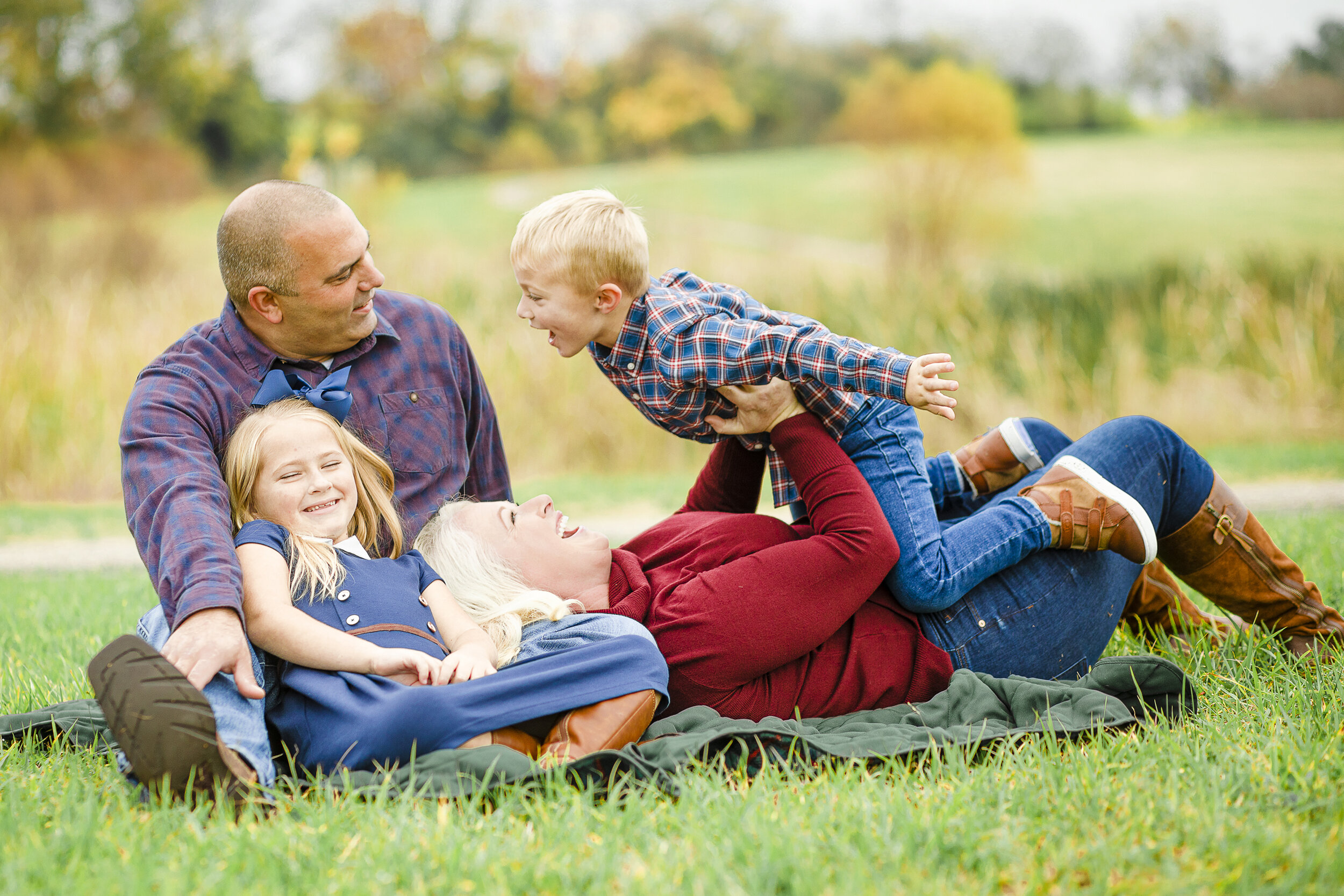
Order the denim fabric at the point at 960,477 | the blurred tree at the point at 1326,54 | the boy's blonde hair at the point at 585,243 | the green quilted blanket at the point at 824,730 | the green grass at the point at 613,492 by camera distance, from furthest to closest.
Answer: the blurred tree at the point at 1326,54 < the green grass at the point at 613,492 < the denim fabric at the point at 960,477 < the boy's blonde hair at the point at 585,243 < the green quilted blanket at the point at 824,730

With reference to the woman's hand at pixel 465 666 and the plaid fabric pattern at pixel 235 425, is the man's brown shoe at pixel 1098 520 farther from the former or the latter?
the plaid fabric pattern at pixel 235 425

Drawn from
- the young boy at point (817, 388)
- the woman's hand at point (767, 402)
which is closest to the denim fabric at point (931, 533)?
the young boy at point (817, 388)

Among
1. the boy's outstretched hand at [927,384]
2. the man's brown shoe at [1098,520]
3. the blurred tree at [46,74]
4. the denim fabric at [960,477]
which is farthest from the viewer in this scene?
the blurred tree at [46,74]

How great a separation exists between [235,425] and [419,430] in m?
0.57

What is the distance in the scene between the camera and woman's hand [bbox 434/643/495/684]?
259 cm

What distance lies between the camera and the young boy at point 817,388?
2945 mm

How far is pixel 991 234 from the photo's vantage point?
48.5 feet

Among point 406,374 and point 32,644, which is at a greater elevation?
point 406,374

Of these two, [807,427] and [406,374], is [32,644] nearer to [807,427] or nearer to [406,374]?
[406,374]

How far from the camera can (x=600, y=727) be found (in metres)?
2.55

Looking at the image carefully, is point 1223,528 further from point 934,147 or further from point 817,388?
point 934,147

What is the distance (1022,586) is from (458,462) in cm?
186

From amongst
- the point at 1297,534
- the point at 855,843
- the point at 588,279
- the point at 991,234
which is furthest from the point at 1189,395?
the point at 855,843

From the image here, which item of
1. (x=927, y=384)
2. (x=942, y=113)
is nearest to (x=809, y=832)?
(x=927, y=384)
